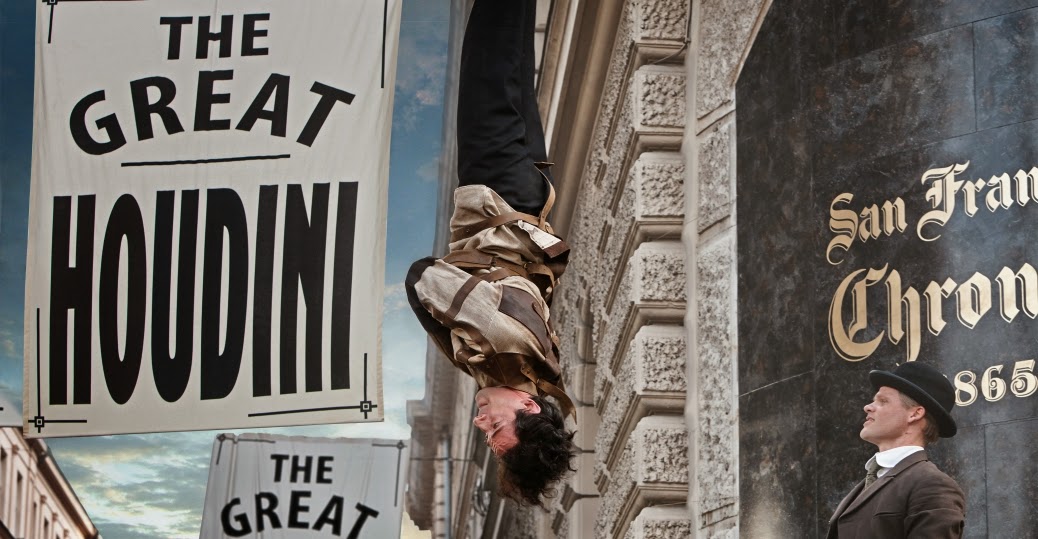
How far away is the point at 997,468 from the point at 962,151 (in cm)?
136

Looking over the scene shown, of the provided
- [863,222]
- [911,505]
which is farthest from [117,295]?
[911,505]

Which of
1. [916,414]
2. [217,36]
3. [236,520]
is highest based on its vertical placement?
[217,36]

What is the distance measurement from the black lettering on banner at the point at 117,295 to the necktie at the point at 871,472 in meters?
4.05

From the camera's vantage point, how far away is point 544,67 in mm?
11812

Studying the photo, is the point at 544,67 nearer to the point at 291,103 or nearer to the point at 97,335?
the point at 291,103

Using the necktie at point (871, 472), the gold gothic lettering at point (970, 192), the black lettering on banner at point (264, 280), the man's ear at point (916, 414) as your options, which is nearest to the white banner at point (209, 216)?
the black lettering on banner at point (264, 280)

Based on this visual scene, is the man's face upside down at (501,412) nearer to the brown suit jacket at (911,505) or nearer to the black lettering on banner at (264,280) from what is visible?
the brown suit jacket at (911,505)

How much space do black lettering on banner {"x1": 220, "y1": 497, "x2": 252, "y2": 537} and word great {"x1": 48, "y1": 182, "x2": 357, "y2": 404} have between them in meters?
6.37

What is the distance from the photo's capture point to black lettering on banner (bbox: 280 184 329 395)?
8.23m

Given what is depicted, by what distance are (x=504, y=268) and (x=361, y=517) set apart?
934cm

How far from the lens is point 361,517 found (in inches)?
578

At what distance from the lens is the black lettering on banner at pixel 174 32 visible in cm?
891

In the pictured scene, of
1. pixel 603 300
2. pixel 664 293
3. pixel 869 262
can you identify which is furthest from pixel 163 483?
pixel 869 262

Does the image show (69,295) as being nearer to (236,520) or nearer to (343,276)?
(343,276)
